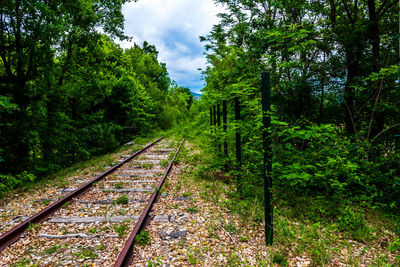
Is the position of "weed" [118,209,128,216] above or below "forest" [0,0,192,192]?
below

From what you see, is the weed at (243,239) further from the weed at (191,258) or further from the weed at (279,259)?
the weed at (191,258)

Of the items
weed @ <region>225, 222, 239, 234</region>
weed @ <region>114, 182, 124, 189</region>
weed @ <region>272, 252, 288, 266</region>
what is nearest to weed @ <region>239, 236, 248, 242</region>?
weed @ <region>225, 222, 239, 234</region>

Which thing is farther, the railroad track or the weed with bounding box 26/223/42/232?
the weed with bounding box 26/223/42/232

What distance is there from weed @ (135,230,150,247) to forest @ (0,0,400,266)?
6.22 ft

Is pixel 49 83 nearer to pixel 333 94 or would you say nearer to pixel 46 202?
pixel 46 202

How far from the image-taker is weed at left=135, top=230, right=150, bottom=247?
3.04 metres

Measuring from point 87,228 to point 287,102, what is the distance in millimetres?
5715

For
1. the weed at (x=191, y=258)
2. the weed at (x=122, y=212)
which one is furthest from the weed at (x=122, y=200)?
the weed at (x=191, y=258)

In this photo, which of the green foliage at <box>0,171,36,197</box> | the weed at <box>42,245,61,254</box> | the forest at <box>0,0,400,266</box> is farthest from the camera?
the green foliage at <box>0,171,36,197</box>

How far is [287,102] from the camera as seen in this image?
5688mm

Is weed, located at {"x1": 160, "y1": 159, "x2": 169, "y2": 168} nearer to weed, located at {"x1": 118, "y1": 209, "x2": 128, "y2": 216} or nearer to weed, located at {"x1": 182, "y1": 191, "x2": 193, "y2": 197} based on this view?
weed, located at {"x1": 182, "y1": 191, "x2": 193, "y2": 197}

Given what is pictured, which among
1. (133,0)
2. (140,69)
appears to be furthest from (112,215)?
(140,69)

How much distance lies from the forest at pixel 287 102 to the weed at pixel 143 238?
6.22 ft

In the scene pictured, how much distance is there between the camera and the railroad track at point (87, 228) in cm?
281
